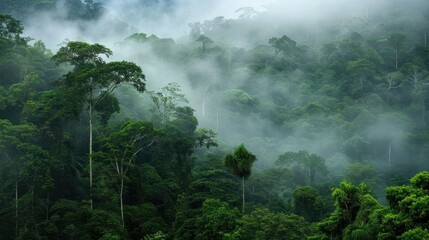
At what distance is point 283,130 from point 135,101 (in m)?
25.3

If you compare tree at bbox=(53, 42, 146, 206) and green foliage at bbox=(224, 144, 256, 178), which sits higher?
tree at bbox=(53, 42, 146, 206)

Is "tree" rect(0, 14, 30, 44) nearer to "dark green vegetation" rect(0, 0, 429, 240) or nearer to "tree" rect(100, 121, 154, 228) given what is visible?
"dark green vegetation" rect(0, 0, 429, 240)

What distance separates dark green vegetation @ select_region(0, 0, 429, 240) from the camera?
83.3 feet

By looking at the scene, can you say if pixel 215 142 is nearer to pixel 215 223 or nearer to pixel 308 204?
pixel 308 204

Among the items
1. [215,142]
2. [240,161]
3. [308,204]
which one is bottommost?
[308,204]

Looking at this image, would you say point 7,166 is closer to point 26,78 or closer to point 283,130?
point 26,78

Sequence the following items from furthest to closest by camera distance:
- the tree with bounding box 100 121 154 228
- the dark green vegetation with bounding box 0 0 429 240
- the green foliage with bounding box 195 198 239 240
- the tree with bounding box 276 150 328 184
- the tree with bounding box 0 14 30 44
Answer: the tree with bounding box 276 150 328 184 → the tree with bounding box 0 14 30 44 → the tree with bounding box 100 121 154 228 → the green foliage with bounding box 195 198 239 240 → the dark green vegetation with bounding box 0 0 429 240

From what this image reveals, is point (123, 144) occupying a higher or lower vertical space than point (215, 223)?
higher

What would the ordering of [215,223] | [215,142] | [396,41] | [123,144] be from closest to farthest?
1. [215,223]
2. [123,144]
3. [215,142]
4. [396,41]

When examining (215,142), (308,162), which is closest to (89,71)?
(215,142)

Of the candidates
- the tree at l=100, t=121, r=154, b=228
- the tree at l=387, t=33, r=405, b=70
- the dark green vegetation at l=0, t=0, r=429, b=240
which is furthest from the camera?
the tree at l=387, t=33, r=405, b=70

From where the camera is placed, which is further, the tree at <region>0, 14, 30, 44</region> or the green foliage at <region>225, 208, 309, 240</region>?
the tree at <region>0, 14, 30, 44</region>

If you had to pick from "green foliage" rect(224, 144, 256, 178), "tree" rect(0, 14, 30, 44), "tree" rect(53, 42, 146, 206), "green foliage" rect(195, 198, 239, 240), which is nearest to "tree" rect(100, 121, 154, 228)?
"tree" rect(53, 42, 146, 206)

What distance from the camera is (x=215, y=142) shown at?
5072cm
